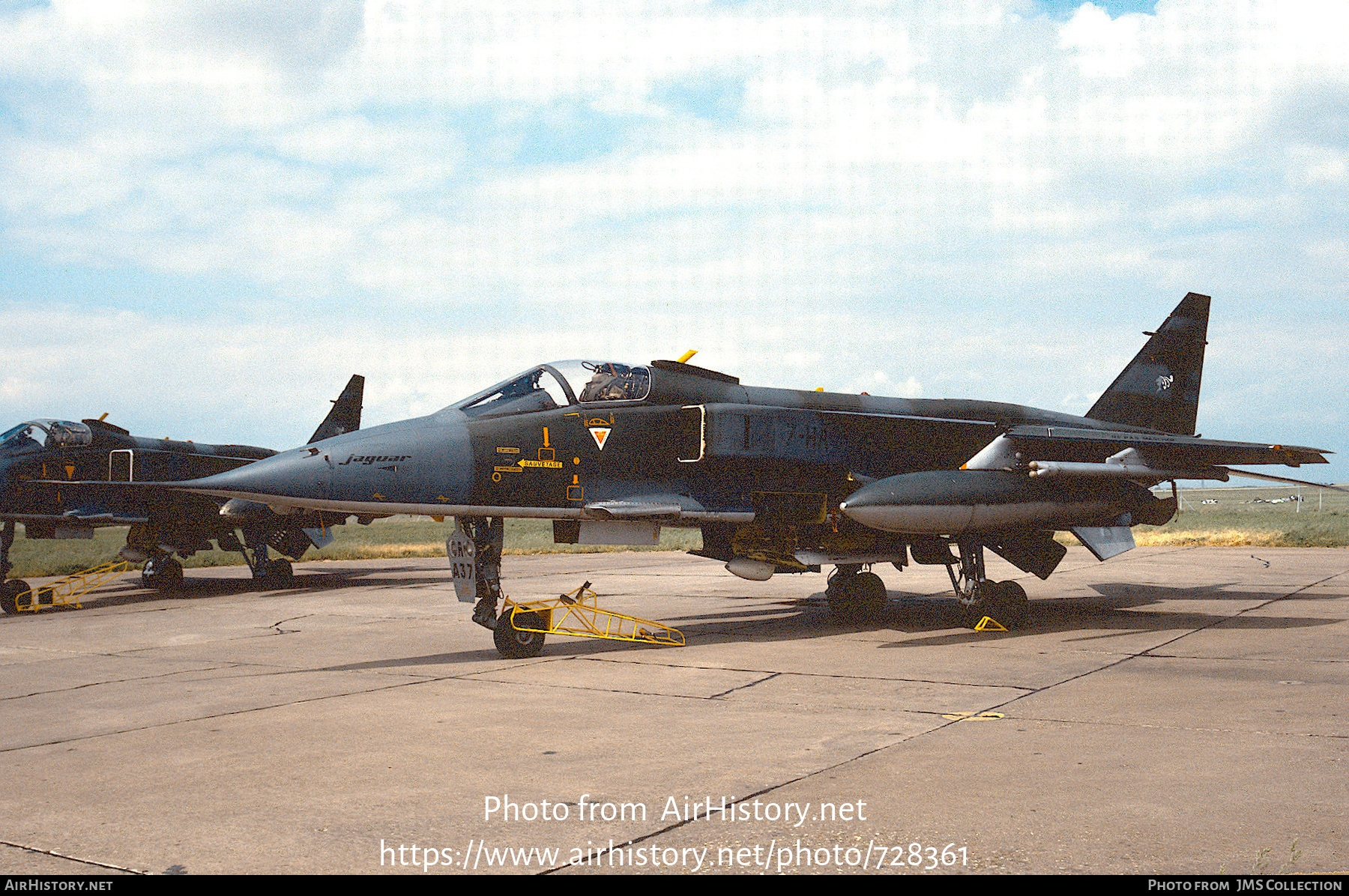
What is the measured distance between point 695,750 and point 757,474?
5.76 meters

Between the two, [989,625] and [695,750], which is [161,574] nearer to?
[989,625]

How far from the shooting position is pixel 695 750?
6445mm

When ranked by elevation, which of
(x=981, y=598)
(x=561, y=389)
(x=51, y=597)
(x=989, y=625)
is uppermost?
(x=561, y=389)

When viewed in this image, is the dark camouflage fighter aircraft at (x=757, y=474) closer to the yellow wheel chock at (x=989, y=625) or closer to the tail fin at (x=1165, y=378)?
the yellow wheel chock at (x=989, y=625)

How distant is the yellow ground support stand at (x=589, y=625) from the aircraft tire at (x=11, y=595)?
30.8ft

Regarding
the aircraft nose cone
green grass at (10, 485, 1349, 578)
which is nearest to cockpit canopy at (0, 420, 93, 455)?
green grass at (10, 485, 1349, 578)

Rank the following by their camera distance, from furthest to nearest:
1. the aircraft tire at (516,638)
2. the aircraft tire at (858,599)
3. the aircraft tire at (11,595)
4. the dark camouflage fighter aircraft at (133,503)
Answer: the dark camouflage fighter aircraft at (133,503), the aircraft tire at (11,595), the aircraft tire at (858,599), the aircraft tire at (516,638)

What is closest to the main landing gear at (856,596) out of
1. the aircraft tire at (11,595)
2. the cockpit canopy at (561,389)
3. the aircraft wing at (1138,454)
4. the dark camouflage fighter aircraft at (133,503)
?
the aircraft wing at (1138,454)

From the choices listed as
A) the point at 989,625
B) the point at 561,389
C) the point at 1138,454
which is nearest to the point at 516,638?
the point at 561,389

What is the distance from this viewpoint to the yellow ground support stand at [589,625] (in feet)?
35.1

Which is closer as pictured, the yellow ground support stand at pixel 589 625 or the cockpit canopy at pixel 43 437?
the yellow ground support stand at pixel 589 625

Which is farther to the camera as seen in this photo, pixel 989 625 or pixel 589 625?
pixel 589 625

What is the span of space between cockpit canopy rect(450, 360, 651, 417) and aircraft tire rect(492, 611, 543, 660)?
2.12 meters
